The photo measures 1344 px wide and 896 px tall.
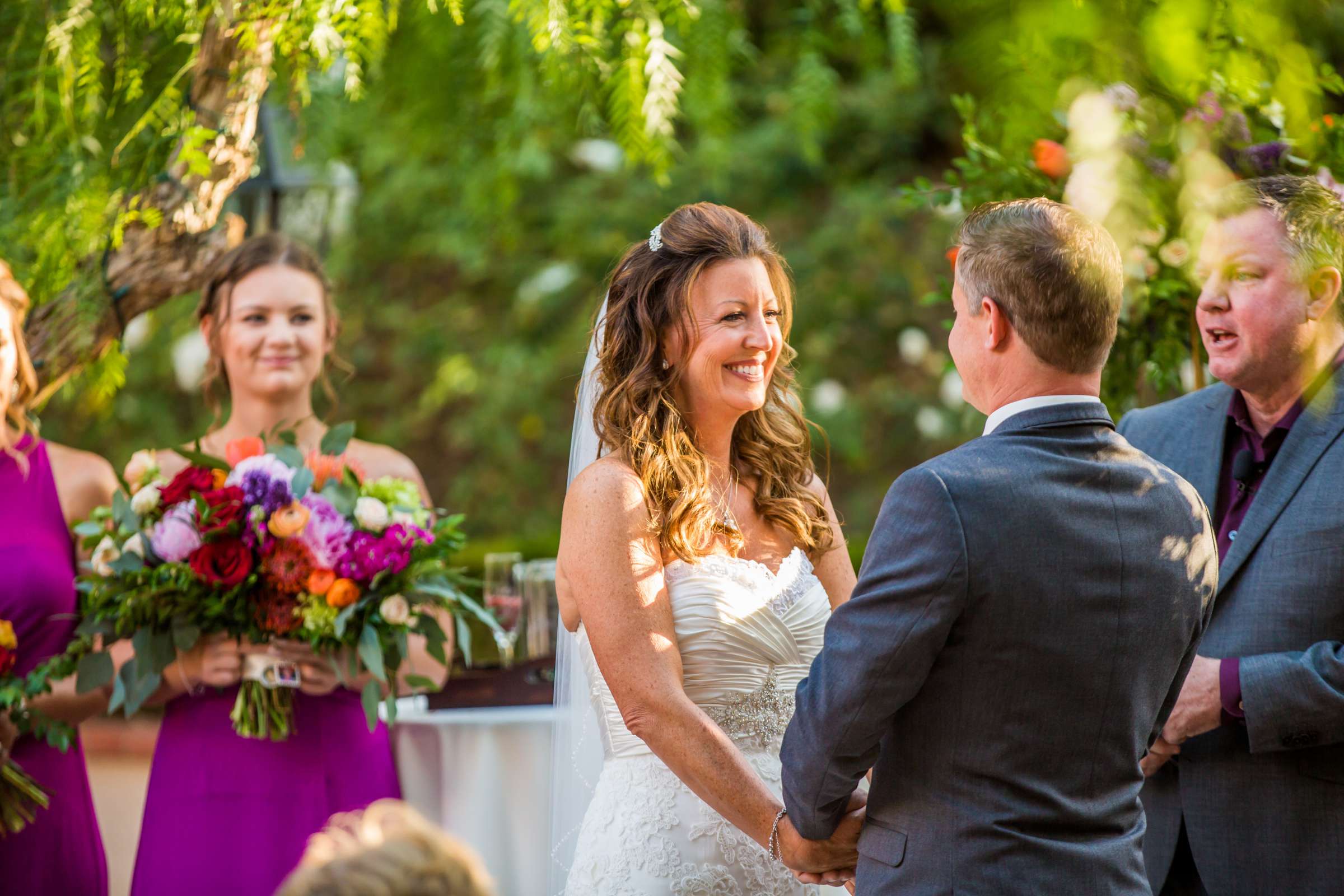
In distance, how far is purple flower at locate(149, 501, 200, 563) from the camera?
9.95ft

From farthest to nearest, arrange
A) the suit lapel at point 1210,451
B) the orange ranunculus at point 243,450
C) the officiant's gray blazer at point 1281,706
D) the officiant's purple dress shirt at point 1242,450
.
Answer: the orange ranunculus at point 243,450 < the suit lapel at point 1210,451 < the officiant's purple dress shirt at point 1242,450 < the officiant's gray blazer at point 1281,706

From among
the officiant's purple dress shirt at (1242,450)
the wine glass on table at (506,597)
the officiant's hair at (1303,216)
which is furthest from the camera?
the wine glass on table at (506,597)

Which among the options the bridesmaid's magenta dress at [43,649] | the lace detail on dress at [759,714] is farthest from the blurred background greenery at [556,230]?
the lace detail on dress at [759,714]

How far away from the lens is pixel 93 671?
314 cm

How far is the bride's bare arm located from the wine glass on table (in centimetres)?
154

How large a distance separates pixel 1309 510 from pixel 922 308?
7.64 metres

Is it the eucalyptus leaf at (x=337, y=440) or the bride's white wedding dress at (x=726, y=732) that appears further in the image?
the eucalyptus leaf at (x=337, y=440)

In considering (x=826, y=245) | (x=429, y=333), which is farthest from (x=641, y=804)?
(x=429, y=333)

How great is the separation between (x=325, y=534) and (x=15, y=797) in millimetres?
1043

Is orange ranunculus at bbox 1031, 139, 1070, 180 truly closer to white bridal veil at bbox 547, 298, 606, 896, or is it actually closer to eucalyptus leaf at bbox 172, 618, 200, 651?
white bridal veil at bbox 547, 298, 606, 896

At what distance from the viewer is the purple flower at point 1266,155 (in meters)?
3.12

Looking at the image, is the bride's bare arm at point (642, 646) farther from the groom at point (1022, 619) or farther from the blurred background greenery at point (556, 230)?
the blurred background greenery at point (556, 230)

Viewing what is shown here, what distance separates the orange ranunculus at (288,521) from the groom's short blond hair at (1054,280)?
1.83 metres

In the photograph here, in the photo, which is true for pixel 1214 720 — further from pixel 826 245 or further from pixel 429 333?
pixel 429 333
